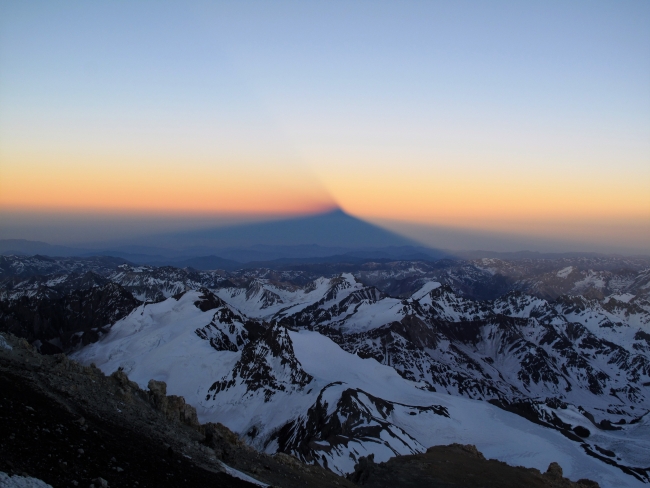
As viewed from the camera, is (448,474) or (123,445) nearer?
(123,445)

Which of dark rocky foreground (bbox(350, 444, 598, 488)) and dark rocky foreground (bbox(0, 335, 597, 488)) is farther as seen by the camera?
dark rocky foreground (bbox(350, 444, 598, 488))

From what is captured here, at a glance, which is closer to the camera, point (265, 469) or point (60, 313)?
point (265, 469)

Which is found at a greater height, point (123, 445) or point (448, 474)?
point (123, 445)

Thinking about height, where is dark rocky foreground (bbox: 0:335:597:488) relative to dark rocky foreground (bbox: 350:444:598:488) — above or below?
above

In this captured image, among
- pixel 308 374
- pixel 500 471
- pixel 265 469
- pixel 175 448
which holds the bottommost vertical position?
pixel 308 374

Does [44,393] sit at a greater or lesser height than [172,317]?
greater

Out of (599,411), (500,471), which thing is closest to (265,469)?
(500,471)

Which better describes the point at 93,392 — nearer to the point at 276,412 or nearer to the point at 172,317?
the point at 276,412

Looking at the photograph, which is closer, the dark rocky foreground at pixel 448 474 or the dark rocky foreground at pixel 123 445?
the dark rocky foreground at pixel 123 445
